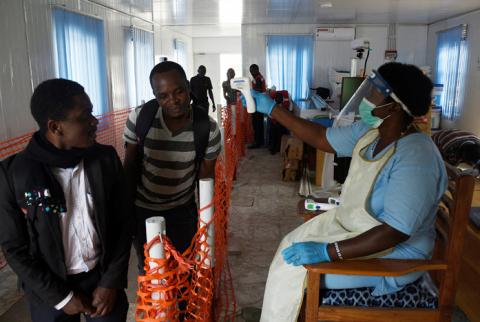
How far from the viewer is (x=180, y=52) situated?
12.1 meters

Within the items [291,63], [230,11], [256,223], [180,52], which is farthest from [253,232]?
[180,52]

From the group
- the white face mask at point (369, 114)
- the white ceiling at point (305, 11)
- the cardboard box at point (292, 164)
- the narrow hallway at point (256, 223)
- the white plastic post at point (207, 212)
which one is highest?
the white ceiling at point (305, 11)

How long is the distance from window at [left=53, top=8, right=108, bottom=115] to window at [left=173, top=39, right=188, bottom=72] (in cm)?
554

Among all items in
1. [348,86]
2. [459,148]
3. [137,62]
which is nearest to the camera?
[348,86]

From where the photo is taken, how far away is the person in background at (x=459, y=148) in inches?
161

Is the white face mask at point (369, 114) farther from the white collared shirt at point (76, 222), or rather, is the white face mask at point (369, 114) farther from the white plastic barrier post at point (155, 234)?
the white collared shirt at point (76, 222)

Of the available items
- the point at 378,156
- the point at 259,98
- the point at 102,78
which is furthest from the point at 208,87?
the point at 378,156

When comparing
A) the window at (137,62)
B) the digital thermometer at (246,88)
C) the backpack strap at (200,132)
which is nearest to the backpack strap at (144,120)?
the backpack strap at (200,132)

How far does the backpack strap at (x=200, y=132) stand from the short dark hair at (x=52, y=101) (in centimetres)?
67

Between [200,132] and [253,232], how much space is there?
2002 millimetres

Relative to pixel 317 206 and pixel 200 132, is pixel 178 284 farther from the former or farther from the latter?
pixel 317 206

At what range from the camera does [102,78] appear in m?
6.15

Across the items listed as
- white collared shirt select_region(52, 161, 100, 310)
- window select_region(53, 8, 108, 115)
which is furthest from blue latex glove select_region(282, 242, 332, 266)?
window select_region(53, 8, 108, 115)

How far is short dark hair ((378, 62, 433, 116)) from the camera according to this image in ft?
4.63
